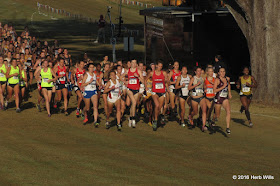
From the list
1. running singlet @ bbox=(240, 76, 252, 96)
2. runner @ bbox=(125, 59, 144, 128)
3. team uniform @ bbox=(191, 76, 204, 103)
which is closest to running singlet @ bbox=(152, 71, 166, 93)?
runner @ bbox=(125, 59, 144, 128)

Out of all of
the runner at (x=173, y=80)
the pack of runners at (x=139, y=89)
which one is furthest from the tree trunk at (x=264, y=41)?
the runner at (x=173, y=80)

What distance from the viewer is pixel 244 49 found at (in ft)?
86.7

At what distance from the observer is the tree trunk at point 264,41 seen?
22000mm

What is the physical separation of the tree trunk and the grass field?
1.51 m

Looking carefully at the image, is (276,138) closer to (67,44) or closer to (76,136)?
(76,136)

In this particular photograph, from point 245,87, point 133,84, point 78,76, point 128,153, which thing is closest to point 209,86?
point 245,87

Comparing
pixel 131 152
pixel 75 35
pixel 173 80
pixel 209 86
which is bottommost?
pixel 131 152

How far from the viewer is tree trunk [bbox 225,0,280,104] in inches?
866

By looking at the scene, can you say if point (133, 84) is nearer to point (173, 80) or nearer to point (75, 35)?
point (173, 80)

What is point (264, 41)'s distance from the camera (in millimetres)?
22281

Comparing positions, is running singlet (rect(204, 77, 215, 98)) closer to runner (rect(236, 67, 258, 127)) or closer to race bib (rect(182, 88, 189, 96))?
race bib (rect(182, 88, 189, 96))

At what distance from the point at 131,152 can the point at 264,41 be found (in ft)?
37.6

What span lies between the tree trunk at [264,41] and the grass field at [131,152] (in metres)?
1.51

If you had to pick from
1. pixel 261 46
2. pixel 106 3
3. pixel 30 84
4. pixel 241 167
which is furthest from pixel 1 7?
pixel 241 167
